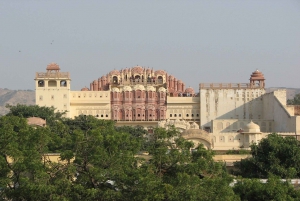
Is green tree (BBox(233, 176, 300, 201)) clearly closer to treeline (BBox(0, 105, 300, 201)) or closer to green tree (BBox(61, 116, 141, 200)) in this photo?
treeline (BBox(0, 105, 300, 201))

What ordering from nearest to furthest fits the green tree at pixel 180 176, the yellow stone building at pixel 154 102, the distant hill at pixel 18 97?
1. the green tree at pixel 180 176
2. the yellow stone building at pixel 154 102
3. the distant hill at pixel 18 97

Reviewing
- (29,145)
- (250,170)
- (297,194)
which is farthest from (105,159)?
(250,170)

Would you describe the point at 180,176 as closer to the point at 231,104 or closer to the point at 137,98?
the point at 231,104

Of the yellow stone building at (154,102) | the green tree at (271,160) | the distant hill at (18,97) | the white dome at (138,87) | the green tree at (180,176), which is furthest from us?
the distant hill at (18,97)

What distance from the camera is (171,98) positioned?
6675 centimetres

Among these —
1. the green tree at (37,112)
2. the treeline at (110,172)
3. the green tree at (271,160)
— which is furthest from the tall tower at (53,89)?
the treeline at (110,172)

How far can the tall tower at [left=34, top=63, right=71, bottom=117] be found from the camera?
65.3 m

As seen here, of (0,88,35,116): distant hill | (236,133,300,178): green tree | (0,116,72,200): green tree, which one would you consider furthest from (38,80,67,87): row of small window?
(0,88,35,116): distant hill

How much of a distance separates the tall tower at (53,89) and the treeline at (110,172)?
114 feet

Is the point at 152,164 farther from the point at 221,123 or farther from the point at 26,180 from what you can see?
the point at 221,123

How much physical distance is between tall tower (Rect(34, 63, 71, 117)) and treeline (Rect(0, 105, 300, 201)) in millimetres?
34690

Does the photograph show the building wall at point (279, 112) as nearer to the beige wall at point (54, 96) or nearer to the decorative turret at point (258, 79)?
the decorative turret at point (258, 79)

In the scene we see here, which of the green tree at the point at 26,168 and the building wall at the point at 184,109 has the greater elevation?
the building wall at the point at 184,109

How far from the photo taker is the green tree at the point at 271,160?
128 ft
